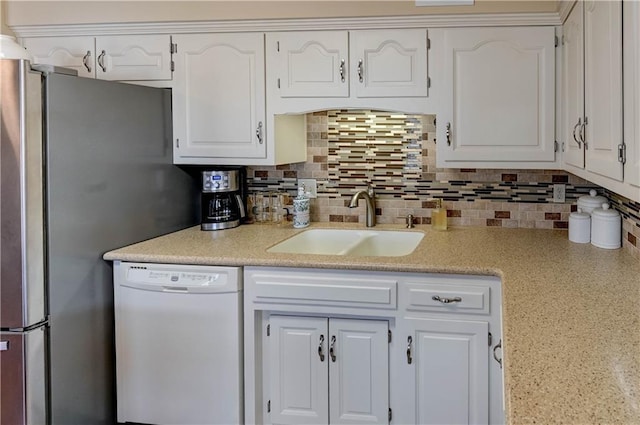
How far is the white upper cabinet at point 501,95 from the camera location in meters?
2.76

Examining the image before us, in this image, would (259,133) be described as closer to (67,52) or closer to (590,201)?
(67,52)

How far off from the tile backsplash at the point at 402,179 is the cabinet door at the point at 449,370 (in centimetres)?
94

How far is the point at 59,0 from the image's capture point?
297 centimetres

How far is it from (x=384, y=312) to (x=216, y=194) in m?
1.16

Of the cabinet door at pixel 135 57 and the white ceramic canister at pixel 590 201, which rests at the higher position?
the cabinet door at pixel 135 57

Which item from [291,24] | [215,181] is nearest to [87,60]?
[215,181]

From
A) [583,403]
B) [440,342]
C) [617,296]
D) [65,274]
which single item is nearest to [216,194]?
[65,274]

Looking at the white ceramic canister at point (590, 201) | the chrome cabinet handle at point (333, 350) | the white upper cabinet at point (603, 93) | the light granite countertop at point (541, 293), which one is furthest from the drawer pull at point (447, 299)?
the white ceramic canister at point (590, 201)

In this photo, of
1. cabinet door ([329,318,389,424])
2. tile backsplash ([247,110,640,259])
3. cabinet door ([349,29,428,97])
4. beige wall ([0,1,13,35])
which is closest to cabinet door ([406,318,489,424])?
cabinet door ([329,318,389,424])

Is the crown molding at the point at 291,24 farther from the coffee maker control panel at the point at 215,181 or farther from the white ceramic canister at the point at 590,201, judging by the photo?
the white ceramic canister at the point at 590,201

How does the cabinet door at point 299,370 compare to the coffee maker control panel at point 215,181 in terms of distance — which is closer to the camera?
the cabinet door at point 299,370

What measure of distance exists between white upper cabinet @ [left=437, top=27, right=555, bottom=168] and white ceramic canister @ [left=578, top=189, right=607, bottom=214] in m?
0.23

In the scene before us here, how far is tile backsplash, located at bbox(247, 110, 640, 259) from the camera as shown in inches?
123

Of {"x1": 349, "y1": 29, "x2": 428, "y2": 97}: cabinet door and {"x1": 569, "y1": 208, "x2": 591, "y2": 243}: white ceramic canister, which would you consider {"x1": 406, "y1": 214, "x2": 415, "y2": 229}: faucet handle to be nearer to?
{"x1": 349, "y1": 29, "x2": 428, "y2": 97}: cabinet door
